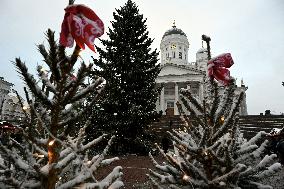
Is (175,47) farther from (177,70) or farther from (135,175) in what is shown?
(135,175)

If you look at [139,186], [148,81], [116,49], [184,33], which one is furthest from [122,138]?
[184,33]

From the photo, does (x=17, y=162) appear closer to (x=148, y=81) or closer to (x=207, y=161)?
(x=207, y=161)

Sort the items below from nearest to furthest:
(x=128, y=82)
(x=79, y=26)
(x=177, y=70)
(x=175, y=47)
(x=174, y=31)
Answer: (x=79, y=26)
(x=128, y=82)
(x=177, y=70)
(x=175, y=47)
(x=174, y=31)

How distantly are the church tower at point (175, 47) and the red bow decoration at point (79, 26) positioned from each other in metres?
72.1

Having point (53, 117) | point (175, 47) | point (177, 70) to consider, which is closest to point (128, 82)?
point (53, 117)

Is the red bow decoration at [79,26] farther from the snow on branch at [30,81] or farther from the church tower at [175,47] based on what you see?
the church tower at [175,47]

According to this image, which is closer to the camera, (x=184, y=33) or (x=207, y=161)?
(x=207, y=161)

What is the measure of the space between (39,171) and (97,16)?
1.36 metres

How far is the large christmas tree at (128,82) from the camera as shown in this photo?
19.2 m

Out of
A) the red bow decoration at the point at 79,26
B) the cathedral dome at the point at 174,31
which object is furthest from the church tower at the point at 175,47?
the red bow decoration at the point at 79,26

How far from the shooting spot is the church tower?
7519 cm

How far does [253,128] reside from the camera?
28.2 metres

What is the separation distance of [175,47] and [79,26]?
74741 millimetres

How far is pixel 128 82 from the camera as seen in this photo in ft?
67.1
